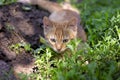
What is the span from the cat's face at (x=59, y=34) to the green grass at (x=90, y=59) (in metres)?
0.14

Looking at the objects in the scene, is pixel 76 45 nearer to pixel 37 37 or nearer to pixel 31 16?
pixel 37 37

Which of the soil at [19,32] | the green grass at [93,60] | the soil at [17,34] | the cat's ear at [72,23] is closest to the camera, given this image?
the green grass at [93,60]

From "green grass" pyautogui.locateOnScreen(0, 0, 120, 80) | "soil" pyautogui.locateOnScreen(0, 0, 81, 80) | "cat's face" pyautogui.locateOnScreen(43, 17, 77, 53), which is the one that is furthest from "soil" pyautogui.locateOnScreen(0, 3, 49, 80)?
"cat's face" pyautogui.locateOnScreen(43, 17, 77, 53)

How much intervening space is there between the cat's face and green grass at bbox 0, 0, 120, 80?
0.46 feet

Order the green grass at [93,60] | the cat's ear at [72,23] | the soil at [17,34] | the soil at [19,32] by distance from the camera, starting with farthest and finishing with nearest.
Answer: the cat's ear at [72,23]
the soil at [19,32]
the soil at [17,34]
the green grass at [93,60]

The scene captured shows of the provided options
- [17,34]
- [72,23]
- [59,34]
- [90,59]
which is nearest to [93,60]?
[90,59]

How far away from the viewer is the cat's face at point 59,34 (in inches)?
244

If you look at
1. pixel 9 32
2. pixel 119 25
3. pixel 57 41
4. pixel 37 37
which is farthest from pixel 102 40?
pixel 9 32

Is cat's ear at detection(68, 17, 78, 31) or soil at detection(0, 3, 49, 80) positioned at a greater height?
cat's ear at detection(68, 17, 78, 31)

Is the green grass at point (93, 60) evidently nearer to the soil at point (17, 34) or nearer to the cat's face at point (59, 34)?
the cat's face at point (59, 34)

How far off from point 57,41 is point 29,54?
601 mm

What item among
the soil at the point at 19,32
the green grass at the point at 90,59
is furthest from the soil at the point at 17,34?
the green grass at the point at 90,59

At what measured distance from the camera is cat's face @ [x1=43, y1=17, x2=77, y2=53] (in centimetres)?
619

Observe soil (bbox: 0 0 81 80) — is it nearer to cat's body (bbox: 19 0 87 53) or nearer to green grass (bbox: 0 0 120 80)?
green grass (bbox: 0 0 120 80)
